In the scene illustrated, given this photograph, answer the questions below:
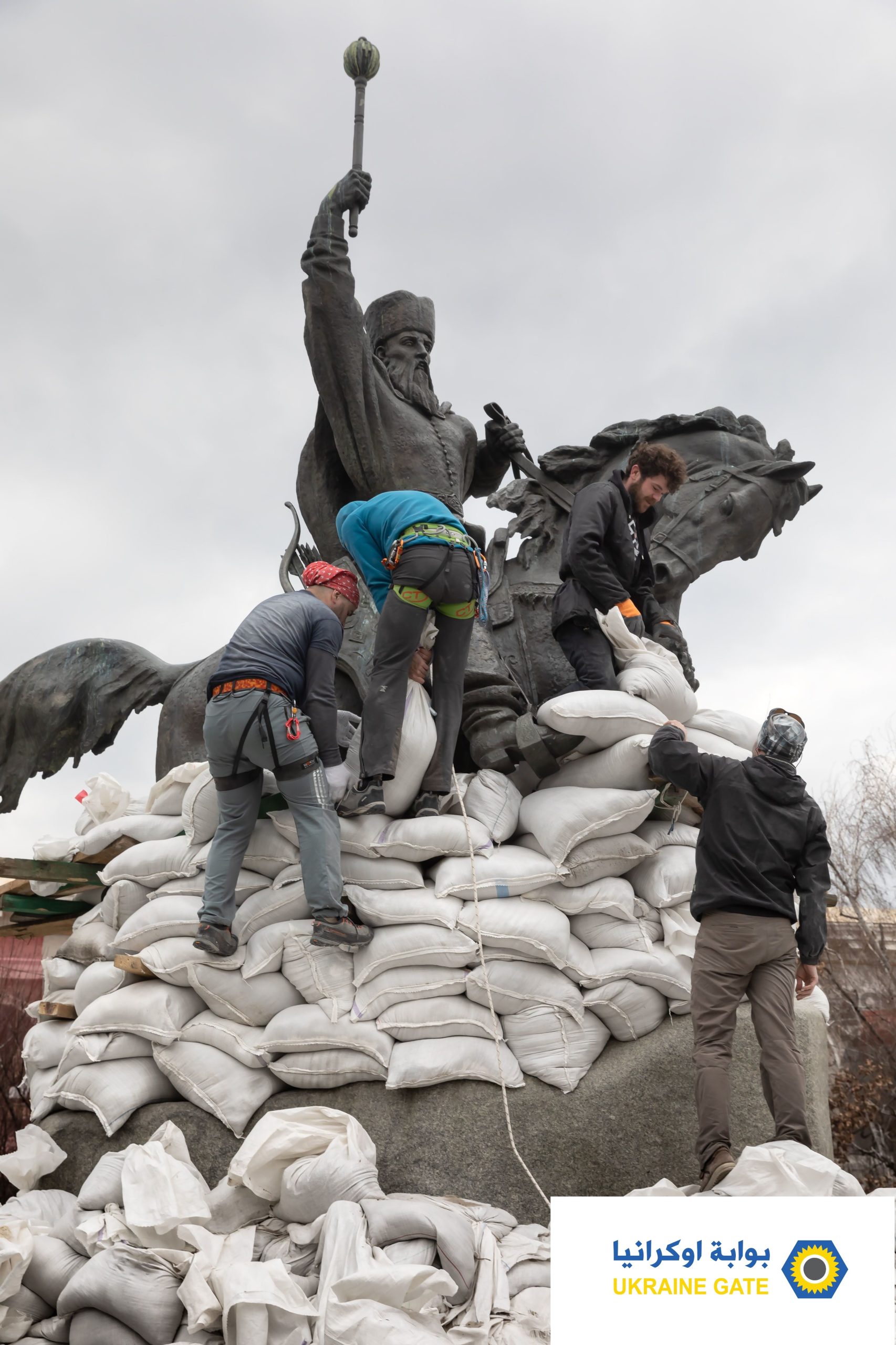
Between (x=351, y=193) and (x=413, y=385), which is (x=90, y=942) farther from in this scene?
(x=351, y=193)

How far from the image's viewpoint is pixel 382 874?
13.7ft

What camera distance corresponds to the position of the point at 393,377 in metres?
5.98

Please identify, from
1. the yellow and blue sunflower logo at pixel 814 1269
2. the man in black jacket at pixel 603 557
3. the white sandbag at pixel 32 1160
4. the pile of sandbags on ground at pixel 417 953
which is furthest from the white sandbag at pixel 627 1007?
the white sandbag at pixel 32 1160

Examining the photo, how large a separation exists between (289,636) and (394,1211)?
200 cm

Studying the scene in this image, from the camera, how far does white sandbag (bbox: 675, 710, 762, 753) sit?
4930 millimetres

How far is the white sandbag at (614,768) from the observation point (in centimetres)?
433

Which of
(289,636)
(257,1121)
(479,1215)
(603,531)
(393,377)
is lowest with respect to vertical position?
(479,1215)

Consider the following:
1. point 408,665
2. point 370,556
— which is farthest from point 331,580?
point 408,665

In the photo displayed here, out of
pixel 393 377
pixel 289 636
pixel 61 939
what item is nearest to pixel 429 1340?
pixel 289 636

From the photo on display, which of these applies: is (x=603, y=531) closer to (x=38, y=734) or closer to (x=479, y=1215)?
(x=479, y=1215)

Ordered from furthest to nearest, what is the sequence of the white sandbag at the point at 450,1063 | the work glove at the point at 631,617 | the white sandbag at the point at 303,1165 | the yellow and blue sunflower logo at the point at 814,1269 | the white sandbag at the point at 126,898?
1. the work glove at the point at 631,617
2. the white sandbag at the point at 126,898
3. the white sandbag at the point at 450,1063
4. the white sandbag at the point at 303,1165
5. the yellow and blue sunflower logo at the point at 814,1269

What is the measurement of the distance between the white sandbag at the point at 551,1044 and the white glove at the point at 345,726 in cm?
126

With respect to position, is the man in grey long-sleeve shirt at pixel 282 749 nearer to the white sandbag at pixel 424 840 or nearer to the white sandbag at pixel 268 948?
the white sandbag at pixel 268 948

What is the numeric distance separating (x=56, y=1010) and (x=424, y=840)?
1786 mm
